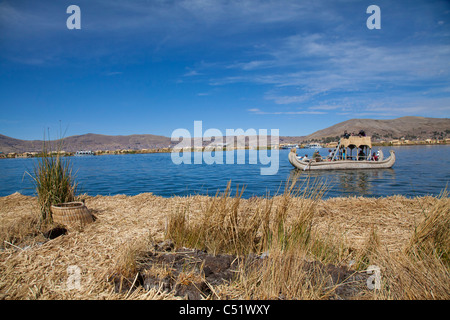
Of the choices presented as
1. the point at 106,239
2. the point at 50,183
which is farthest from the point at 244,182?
the point at 106,239

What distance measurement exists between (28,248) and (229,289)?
10.2 ft

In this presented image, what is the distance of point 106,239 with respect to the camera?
14.7 feet

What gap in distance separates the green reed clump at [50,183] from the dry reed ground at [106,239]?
0.31 m

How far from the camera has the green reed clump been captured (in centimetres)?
560

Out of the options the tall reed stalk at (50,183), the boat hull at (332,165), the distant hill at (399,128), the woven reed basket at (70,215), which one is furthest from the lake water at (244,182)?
the distant hill at (399,128)

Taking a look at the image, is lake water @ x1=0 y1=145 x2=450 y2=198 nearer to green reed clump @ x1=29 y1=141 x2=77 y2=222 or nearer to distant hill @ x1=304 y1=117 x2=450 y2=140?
green reed clump @ x1=29 y1=141 x2=77 y2=222

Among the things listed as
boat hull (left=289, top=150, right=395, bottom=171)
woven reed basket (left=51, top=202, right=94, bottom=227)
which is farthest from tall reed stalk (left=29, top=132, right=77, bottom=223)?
boat hull (left=289, top=150, right=395, bottom=171)

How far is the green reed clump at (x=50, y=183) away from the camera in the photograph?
5.60 meters

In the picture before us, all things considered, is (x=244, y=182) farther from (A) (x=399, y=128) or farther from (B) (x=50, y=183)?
(A) (x=399, y=128)

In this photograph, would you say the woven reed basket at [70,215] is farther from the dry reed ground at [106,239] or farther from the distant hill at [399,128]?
the distant hill at [399,128]

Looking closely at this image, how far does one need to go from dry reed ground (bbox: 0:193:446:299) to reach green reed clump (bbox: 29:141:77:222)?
0.31 meters
